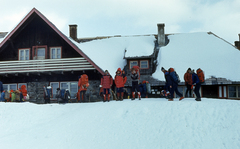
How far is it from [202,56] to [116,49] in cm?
730

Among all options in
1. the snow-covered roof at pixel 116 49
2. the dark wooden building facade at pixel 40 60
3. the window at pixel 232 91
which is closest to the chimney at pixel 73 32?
the snow-covered roof at pixel 116 49

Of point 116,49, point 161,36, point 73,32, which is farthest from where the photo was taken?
point 73,32

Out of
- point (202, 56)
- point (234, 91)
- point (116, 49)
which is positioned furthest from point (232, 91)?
point (116, 49)

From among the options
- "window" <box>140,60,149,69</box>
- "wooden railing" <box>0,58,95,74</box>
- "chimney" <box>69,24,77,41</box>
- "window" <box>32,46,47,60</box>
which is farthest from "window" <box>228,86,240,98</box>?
"window" <box>32,46,47,60</box>

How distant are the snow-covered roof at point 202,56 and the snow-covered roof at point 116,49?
1.66 meters

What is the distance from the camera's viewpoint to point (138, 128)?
9.45m

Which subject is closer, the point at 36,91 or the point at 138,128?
the point at 138,128

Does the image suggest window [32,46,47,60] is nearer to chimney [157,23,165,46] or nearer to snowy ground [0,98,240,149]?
snowy ground [0,98,240,149]

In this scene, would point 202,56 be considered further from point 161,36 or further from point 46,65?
point 46,65

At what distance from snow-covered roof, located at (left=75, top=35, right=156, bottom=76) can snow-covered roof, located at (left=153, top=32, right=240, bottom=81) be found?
166 centimetres

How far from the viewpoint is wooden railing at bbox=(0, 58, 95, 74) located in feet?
63.8

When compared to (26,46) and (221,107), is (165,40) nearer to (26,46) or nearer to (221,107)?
(26,46)

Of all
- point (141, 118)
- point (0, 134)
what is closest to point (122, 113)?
point (141, 118)

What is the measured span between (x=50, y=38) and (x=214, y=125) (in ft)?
51.1
